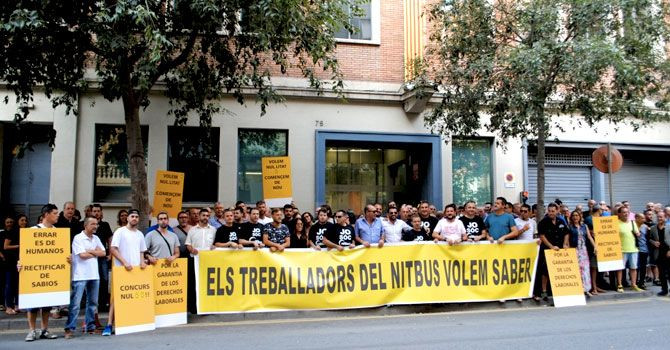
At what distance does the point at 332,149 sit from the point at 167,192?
17.8 ft

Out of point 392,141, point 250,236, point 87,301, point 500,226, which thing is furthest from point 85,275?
point 392,141

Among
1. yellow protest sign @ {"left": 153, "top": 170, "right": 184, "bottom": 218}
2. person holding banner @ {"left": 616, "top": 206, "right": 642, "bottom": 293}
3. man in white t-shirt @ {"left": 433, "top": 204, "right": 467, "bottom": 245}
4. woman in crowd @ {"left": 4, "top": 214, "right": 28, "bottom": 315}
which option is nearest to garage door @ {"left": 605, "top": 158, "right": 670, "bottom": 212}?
person holding banner @ {"left": 616, "top": 206, "right": 642, "bottom": 293}

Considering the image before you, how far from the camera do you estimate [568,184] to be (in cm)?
1659

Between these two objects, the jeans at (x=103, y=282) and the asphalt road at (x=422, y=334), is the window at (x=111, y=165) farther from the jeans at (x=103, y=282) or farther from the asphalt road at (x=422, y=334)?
the asphalt road at (x=422, y=334)

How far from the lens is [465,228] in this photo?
10086 millimetres

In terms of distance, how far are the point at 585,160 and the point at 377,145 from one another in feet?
22.6

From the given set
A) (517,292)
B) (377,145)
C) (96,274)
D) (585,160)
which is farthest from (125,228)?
(585,160)

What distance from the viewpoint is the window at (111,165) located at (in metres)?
13.3

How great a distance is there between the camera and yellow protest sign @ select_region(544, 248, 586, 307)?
9.95m

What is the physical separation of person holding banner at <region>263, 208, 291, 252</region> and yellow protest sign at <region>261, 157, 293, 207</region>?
8.26 ft

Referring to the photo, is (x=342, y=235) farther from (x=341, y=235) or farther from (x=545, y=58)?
(x=545, y=58)

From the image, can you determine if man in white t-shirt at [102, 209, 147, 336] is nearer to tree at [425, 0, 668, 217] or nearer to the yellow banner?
the yellow banner

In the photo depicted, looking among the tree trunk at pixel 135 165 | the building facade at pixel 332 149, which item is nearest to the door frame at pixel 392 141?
the building facade at pixel 332 149

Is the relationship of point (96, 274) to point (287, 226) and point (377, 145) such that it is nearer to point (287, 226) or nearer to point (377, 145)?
point (287, 226)
